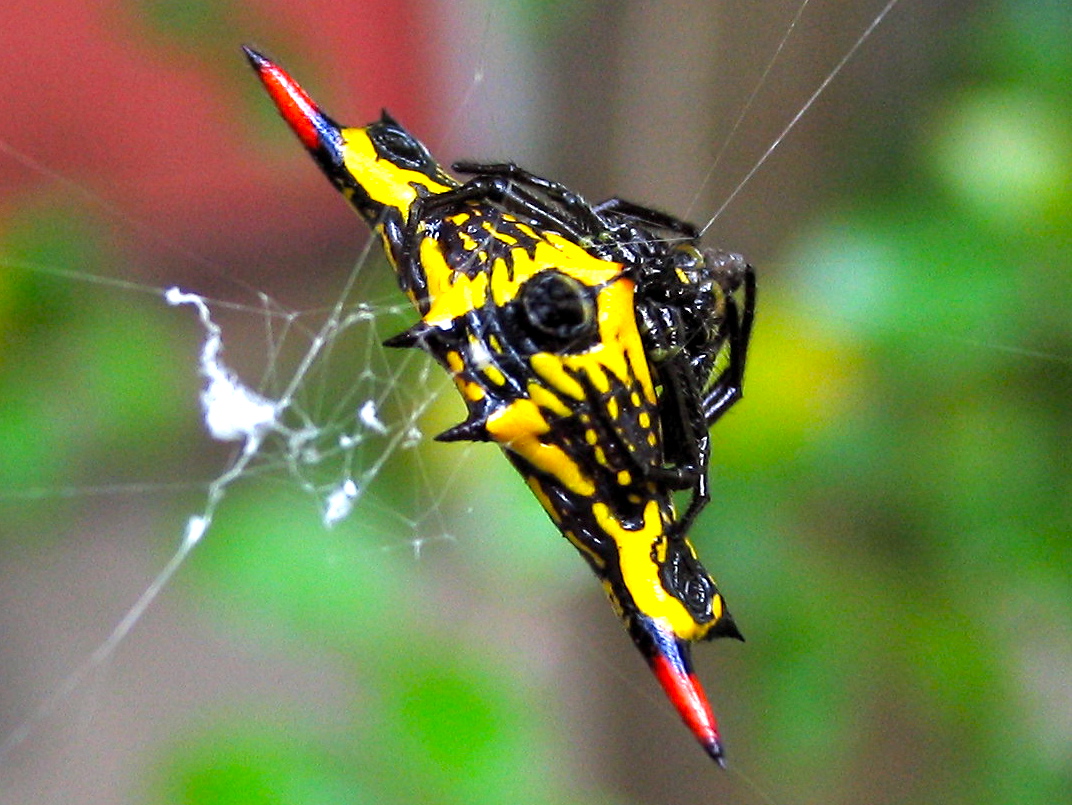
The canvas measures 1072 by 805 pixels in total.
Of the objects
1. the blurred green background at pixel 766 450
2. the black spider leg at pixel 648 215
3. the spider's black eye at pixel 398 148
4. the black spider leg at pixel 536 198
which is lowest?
the blurred green background at pixel 766 450

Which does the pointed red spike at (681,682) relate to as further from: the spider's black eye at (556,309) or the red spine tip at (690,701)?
the spider's black eye at (556,309)

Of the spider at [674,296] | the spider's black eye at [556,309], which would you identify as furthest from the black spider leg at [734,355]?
the spider's black eye at [556,309]

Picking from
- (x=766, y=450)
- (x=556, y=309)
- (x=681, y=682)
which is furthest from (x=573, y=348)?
(x=766, y=450)

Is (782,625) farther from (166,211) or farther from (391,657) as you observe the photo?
(166,211)

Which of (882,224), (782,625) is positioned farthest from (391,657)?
(882,224)

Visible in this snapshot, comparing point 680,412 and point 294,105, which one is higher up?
point 294,105

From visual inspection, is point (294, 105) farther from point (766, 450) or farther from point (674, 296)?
point (766, 450)

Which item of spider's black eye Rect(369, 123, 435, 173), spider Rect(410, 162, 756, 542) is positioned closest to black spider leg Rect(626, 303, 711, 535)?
spider Rect(410, 162, 756, 542)
